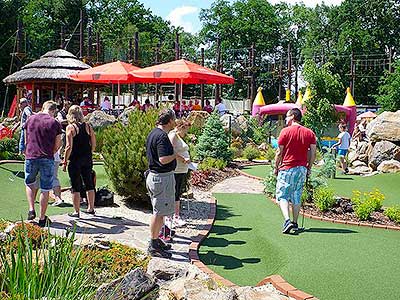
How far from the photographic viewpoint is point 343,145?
14.2 metres

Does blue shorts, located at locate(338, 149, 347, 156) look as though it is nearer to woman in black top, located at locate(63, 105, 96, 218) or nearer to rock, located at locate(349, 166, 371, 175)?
rock, located at locate(349, 166, 371, 175)

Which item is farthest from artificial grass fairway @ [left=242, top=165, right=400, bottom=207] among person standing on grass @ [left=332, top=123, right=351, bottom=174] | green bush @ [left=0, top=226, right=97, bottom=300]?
green bush @ [left=0, top=226, right=97, bottom=300]

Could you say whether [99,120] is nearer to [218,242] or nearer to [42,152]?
[42,152]

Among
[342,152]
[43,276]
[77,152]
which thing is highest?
[77,152]

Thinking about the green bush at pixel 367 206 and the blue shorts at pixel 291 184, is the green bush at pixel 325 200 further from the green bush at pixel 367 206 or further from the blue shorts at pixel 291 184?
the blue shorts at pixel 291 184

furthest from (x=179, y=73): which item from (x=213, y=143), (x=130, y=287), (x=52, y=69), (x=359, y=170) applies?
(x=130, y=287)

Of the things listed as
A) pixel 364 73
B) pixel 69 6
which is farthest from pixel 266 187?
pixel 69 6

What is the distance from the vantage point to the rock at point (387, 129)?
15.6 metres

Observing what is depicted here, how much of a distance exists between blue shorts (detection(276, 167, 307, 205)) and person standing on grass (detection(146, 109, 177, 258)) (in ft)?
6.24

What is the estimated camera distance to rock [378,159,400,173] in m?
14.2

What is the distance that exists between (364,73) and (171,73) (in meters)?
38.7

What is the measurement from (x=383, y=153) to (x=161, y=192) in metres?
11.1

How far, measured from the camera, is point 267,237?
6.90 meters

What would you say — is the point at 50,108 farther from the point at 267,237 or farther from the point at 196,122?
the point at 196,122
